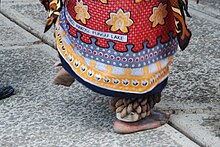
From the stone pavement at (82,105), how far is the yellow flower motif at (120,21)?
473 mm

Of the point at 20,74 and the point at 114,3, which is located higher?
the point at 114,3

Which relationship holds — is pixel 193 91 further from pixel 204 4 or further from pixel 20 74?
pixel 204 4

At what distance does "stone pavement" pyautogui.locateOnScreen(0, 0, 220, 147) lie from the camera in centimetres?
238

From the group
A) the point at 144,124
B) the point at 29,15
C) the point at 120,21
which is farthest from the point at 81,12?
the point at 29,15

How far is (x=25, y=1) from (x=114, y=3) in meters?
2.96

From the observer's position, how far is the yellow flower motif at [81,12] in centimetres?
230

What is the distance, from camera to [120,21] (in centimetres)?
225

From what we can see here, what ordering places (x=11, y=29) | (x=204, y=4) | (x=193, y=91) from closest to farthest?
1. (x=193, y=91)
2. (x=11, y=29)
3. (x=204, y=4)

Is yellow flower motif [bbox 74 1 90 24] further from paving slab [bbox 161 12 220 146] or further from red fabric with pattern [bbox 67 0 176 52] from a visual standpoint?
paving slab [bbox 161 12 220 146]

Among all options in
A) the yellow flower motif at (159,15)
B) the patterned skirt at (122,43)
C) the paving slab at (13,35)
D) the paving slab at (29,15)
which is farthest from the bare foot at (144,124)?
the paving slab at (13,35)

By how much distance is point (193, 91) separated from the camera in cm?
288

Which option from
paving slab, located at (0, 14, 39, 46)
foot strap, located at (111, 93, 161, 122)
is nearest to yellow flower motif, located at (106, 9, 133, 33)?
foot strap, located at (111, 93, 161, 122)

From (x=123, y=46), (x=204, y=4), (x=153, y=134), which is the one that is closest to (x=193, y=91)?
(x=153, y=134)

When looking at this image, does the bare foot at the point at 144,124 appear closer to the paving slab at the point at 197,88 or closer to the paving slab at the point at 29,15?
the paving slab at the point at 197,88
